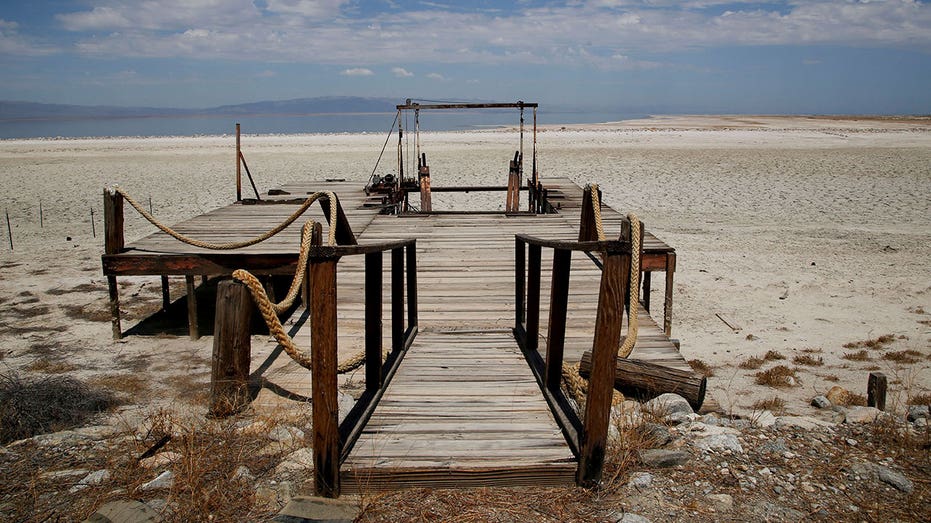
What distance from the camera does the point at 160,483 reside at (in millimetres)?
3375

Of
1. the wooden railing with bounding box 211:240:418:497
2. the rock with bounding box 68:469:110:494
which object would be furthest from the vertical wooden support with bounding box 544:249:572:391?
the rock with bounding box 68:469:110:494

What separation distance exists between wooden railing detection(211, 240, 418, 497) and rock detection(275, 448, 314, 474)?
26 cm

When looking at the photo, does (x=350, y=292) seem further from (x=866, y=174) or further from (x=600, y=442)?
(x=866, y=174)

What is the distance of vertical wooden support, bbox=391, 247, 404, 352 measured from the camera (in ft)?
15.1

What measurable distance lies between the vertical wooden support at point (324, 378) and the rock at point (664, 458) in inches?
60.1

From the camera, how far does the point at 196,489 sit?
3277mm

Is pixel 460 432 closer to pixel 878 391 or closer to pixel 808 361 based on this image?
pixel 878 391

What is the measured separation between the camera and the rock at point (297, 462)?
11.7ft

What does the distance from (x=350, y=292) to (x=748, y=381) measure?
393cm

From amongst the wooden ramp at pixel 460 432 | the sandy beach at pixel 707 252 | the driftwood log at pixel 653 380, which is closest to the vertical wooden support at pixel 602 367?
the wooden ramp at pixel 460 432

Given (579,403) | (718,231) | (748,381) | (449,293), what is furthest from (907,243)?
(579,403)

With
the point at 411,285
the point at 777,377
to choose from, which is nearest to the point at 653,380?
the point at 411,285

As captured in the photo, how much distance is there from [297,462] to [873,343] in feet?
22.0

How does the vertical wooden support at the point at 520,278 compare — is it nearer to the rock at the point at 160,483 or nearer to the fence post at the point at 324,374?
the fence post at the point at 324,374
